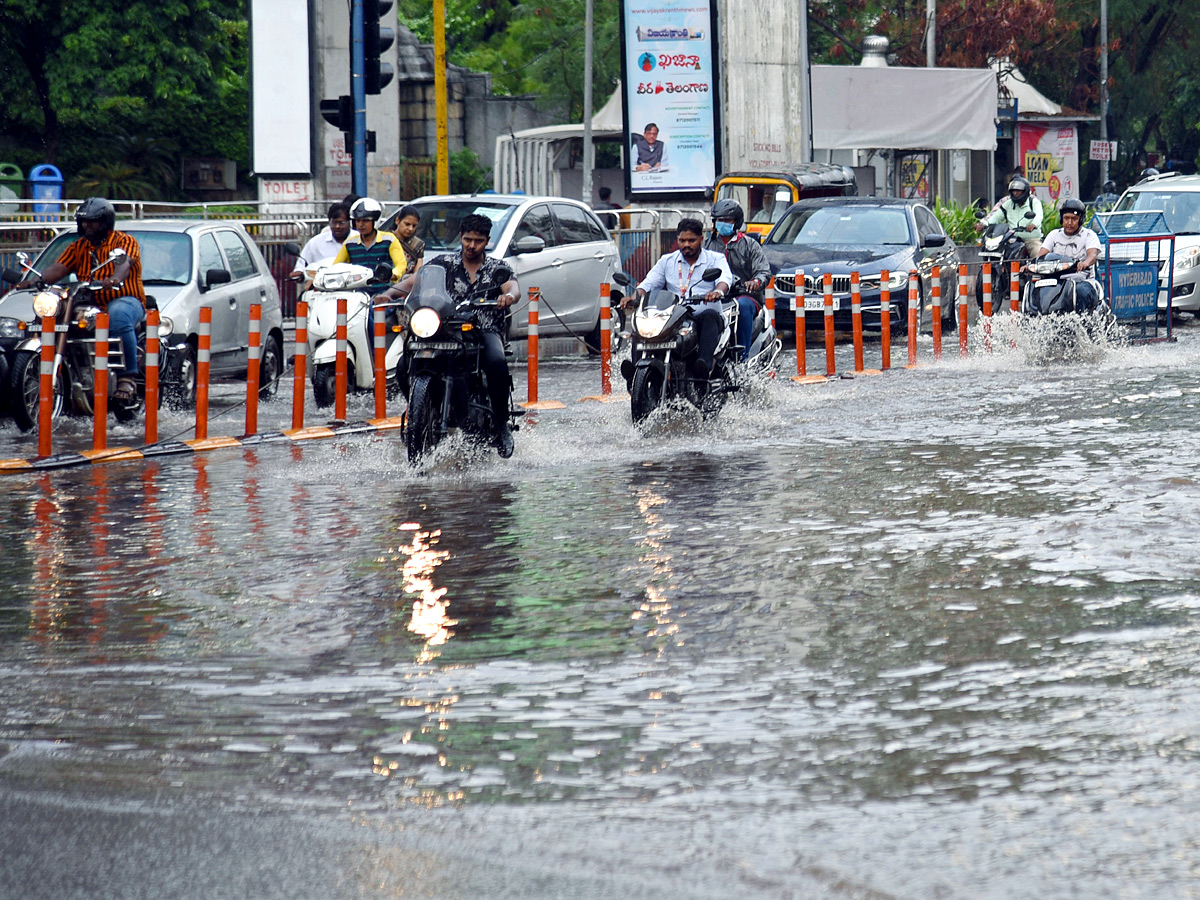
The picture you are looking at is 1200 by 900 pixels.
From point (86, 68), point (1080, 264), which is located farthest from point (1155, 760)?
point (86, 68)

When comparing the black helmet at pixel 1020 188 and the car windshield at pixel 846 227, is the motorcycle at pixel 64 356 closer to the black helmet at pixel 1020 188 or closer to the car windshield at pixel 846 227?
the car windshield at pixel 846 227

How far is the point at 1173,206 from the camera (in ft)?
87.4

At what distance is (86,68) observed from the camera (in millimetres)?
40562

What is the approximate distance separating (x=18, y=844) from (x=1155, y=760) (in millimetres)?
2880

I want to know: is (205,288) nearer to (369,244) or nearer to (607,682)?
(369,244)

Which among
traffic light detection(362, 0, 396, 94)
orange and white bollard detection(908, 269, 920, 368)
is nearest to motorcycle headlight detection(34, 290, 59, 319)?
traffic light detection(362, 0, 396, 94)

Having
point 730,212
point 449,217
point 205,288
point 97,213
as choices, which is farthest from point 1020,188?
point 97,213

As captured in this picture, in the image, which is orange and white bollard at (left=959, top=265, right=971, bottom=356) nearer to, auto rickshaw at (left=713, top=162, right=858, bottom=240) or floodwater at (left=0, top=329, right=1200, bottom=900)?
floodwater at (left=0, top=329, right=1200, bottom=900)

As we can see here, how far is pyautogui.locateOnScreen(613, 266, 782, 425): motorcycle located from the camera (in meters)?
12.9

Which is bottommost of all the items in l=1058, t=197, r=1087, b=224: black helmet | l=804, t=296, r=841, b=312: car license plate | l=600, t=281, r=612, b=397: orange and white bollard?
l=600, t=281, r=612, b=397: orange and white bollard

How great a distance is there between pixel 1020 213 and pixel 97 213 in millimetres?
13832

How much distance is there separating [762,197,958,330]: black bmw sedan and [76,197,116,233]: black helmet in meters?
10.0

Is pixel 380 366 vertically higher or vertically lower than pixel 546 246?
lower

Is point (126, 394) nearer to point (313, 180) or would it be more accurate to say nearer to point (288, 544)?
point (288, 544)
